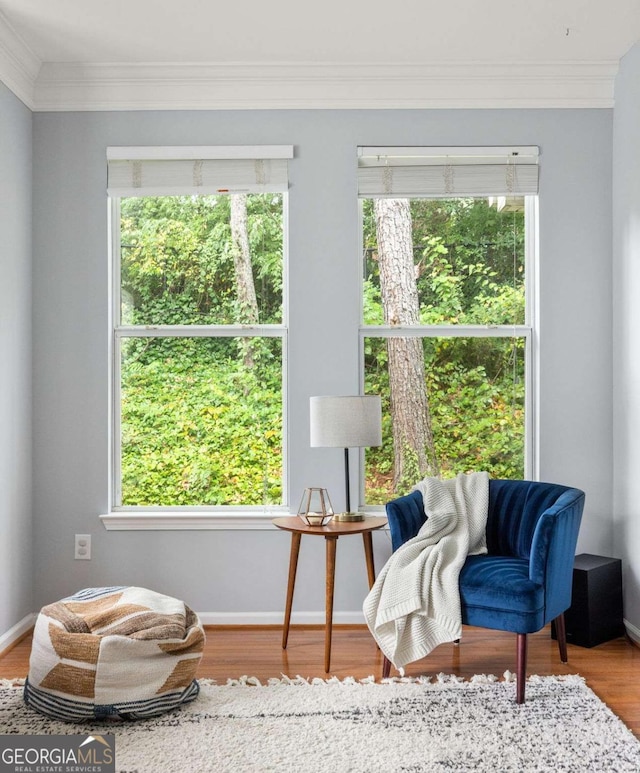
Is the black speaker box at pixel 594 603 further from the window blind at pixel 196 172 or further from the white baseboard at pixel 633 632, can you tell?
the window blind at pixel 196 172

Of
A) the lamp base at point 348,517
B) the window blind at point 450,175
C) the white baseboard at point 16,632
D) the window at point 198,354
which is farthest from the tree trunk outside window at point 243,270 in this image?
the white baseboard at point 16,632

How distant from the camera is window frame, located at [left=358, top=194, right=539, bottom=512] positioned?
12.2 ft

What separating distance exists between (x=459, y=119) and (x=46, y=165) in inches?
A: 82.2

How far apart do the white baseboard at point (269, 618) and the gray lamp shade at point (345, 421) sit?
970 millimetres

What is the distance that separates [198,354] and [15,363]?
871 mm

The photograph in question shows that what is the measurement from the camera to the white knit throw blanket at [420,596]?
9.14ft

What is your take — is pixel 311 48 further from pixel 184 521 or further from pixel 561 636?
pixel 561 636

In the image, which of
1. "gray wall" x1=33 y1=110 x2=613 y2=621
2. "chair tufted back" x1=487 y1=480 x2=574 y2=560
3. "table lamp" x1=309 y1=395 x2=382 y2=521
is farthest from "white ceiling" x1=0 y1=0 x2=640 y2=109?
"chair tufted back" x1=487 y1=480 x2=574 y2=560

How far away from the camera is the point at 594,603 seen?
3299 millimetres

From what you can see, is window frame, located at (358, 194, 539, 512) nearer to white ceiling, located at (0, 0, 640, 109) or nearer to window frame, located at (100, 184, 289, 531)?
window frame, located at (100, 184, 289, 531)

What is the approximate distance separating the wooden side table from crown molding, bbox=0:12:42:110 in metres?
2.36

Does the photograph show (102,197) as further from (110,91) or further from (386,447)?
(386,447)

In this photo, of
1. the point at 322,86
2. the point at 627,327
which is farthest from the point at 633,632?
the point at 322,86

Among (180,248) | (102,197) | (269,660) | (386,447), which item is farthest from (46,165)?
(269,660)
